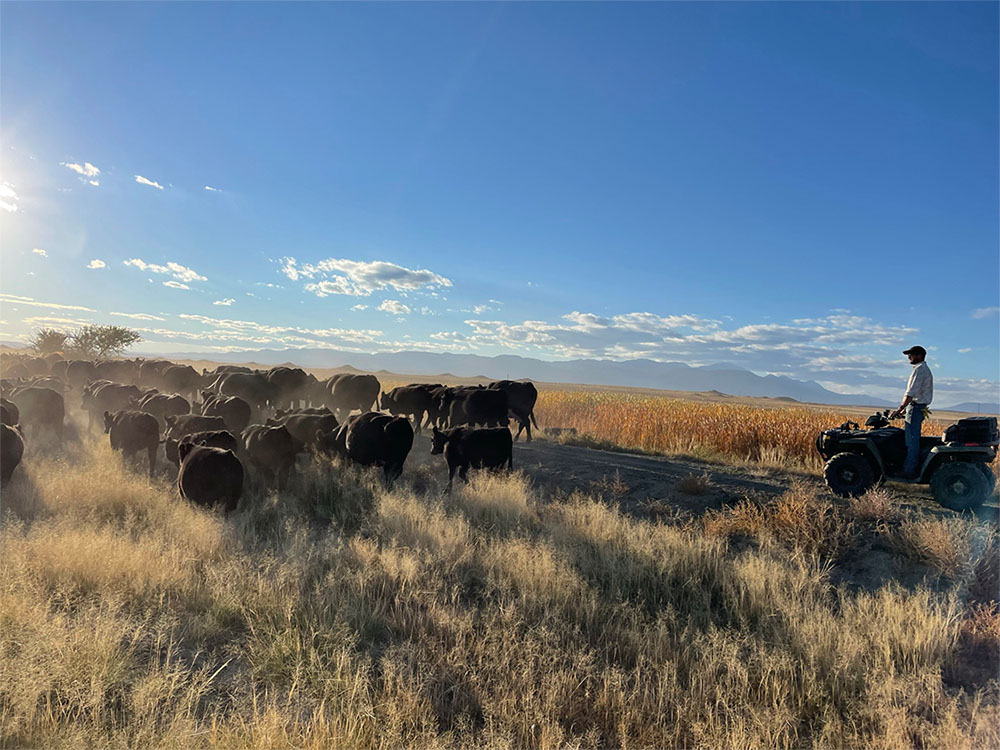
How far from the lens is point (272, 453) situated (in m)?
11.3

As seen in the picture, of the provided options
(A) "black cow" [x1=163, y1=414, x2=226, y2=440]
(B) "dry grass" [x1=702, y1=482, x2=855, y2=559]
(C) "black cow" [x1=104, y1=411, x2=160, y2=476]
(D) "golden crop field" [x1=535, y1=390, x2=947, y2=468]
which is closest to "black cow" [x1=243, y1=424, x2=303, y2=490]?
(A) "black cow" [x1=163, y1=414, x2=226, y2=440]

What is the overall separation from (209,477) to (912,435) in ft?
41.3

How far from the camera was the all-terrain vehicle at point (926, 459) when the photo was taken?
29.0ft

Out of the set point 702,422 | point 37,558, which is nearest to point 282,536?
point 37,558

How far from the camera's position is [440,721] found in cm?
422

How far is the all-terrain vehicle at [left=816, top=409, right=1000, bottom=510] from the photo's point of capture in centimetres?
884

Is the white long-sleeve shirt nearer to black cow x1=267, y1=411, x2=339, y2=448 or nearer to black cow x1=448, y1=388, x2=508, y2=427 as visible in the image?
black cow x1=448, y1=388, x2=508, y2=427

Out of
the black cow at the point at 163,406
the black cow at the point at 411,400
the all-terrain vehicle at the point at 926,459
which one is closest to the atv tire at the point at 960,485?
the all-terrain vehicle at the point at 926,459

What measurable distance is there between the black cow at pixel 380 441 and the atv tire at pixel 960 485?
10229 millimetres

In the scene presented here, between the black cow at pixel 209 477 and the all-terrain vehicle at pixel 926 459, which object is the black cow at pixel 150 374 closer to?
the black cow at pixel 209 477

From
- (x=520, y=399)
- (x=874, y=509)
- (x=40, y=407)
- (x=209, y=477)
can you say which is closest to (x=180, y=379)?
(x=40, y=407)

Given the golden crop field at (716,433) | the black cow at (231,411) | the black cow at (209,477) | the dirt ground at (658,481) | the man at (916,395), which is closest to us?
the man at (916,395)

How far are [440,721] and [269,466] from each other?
855 centimetres

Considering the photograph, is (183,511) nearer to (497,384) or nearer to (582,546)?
(582,546)
